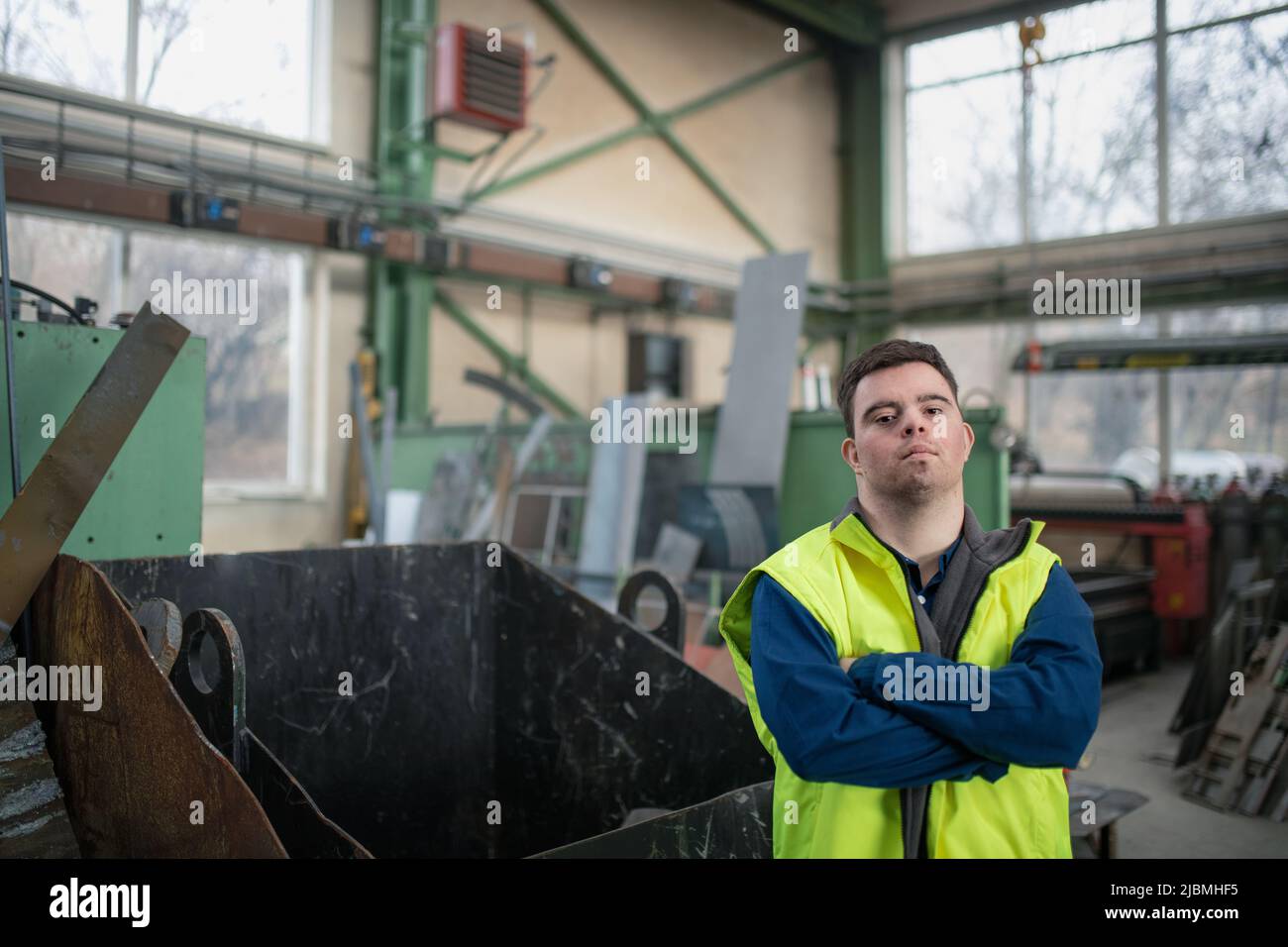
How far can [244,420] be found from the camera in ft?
16.0

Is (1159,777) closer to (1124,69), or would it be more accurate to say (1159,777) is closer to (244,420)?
(244,420)

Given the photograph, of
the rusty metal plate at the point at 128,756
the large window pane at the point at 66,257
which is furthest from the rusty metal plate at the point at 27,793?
the large window pane at the point at 66,257

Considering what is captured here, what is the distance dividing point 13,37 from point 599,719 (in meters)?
4.15

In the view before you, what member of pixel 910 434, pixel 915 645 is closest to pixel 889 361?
pixel 910 434

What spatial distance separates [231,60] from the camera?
15.7 ft

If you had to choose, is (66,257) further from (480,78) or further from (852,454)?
(852,454)

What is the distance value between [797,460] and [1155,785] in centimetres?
173

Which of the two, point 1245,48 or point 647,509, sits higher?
point 1245,48

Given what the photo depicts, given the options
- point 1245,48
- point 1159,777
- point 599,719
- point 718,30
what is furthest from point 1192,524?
point 718,30

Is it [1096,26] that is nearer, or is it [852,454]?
[852,454]

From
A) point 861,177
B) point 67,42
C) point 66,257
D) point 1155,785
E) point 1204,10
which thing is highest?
point 1204,10

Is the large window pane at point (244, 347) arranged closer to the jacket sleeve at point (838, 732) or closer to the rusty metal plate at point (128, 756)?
the rusty metal plate at point (128, 756)

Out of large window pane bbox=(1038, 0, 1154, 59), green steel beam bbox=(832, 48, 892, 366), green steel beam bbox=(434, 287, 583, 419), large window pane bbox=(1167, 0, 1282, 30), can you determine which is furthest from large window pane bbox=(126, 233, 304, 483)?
large window pane bbox=(1167, 0, 1282, 30)

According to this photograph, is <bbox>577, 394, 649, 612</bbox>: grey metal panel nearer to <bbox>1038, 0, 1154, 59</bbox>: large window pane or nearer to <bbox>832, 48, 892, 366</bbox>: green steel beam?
<bbox>832, 48, 892, 366</bbox>: green steel beam
